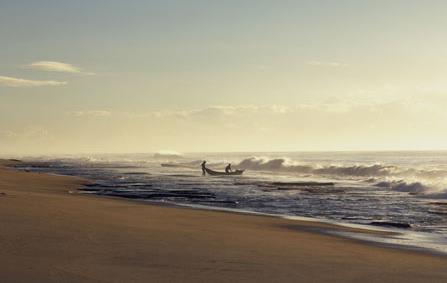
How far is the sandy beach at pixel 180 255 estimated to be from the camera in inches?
339

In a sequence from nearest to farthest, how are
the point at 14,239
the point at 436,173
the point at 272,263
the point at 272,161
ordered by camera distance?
the point at 272,263 < the point at 14,239 < the point at 436,173 < the point at 272,161

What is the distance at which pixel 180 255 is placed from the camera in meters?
10.4

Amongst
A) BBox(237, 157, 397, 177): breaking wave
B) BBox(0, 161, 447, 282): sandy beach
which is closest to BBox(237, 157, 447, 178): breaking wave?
BBox(237, 157, 397, 177): breaking wave

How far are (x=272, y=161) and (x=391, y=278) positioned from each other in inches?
4013

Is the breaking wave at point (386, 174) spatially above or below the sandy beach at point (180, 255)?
above

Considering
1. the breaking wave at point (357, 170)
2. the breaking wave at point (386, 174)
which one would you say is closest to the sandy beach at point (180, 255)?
the breaking wave at point (386, 174)

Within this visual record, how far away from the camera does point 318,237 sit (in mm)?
15781

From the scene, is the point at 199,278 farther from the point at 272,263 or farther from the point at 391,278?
the point at 391,278

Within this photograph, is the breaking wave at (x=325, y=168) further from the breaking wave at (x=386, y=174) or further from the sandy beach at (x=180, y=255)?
the sandy beach at (x=180, y=255)

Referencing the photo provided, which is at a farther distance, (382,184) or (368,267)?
(382,184)

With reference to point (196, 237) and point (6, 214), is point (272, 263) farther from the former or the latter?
point (6, 214)

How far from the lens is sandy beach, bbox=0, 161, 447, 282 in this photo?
339 inches

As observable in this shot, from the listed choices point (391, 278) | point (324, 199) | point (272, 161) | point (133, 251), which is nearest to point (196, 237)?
point (133, 251)

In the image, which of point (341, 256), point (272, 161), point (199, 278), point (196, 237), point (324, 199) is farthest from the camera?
point (272, 161)
